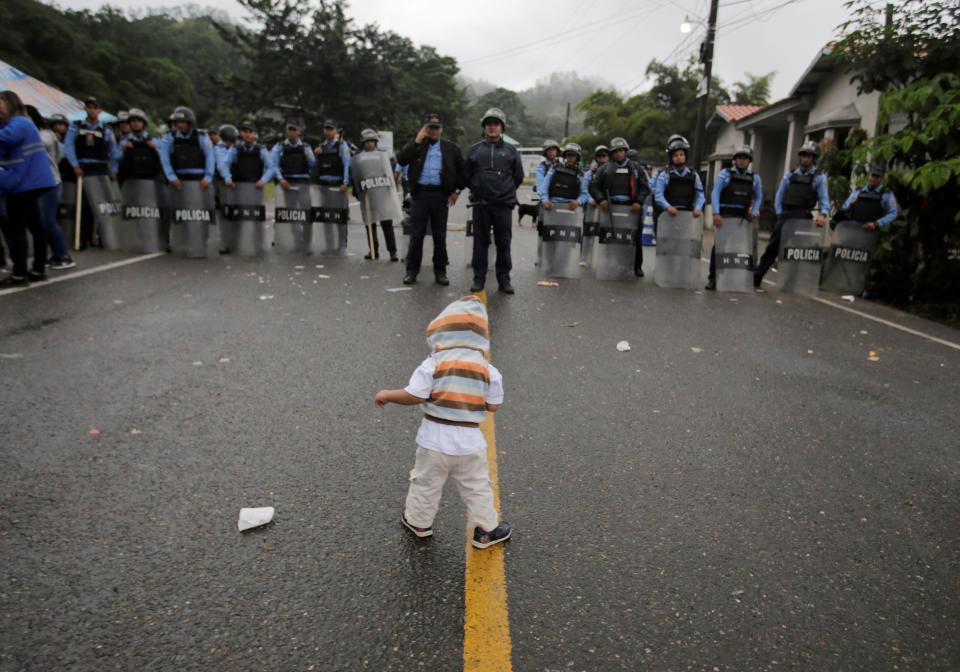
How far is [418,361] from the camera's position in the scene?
573 centimetres

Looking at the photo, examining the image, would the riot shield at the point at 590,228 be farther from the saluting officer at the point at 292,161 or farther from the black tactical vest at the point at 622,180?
the saluting officer at the point at 292,161

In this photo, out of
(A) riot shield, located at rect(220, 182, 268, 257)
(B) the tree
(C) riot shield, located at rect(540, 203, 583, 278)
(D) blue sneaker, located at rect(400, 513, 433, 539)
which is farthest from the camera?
(A) riot shield, located at rect(220, 182, 268, 257)

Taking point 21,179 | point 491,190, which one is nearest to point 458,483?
point 491,190

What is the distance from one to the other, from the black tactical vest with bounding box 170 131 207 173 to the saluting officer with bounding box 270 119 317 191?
1.11 meters

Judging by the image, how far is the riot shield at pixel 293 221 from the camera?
1125cm

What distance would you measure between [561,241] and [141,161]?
6415 mm

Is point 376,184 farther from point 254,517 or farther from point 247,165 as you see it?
point 254,517

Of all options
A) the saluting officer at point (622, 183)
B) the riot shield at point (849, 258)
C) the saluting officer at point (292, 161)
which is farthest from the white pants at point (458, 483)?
the riot shield at point (849, 258)

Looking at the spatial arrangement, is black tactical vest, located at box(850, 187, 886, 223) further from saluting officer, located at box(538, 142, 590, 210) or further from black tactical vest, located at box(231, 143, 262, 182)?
black tactical vest, located at box(231, 143, 262, 182)

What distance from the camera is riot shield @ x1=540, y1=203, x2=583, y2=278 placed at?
10.5 meters

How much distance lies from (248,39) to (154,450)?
157 ft

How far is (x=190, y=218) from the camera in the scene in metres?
10.4

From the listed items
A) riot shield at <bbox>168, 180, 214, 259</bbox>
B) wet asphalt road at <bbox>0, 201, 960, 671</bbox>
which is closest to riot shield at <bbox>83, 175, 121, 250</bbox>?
riot shield at <bbox>168, 180, 214, 259</bbox>

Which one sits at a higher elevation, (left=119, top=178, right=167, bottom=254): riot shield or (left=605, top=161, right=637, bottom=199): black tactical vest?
(left=605, top=161, right=637, bottom=199): black tactical vest
